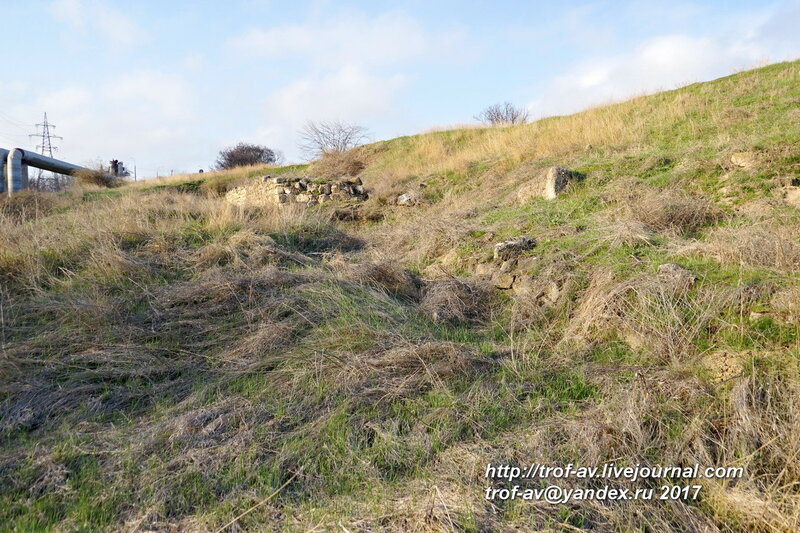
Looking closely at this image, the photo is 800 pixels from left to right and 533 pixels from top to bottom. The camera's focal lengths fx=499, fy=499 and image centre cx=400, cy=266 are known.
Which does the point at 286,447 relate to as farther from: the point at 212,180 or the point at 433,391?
the point at 212,180

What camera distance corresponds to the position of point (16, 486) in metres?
2.65

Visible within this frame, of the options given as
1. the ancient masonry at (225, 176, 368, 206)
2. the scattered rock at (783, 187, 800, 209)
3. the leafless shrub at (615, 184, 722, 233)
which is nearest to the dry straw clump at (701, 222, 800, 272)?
the leafless shrub at (615, 184, 722, 233)

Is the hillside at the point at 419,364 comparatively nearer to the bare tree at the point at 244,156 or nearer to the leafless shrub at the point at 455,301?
the leafless shrub at the point at 455,301

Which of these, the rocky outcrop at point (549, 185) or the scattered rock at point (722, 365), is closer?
the scattered rock at point (722, 365)

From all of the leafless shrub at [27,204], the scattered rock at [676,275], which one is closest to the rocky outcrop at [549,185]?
the scattered rock at [676,275]

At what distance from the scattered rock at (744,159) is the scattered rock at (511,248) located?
331 cm

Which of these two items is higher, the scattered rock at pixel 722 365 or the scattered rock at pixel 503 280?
the scattered rock at pixel 503 280

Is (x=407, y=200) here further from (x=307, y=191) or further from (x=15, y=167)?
(x=15, y=167)

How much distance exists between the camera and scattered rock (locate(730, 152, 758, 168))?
6.74 m

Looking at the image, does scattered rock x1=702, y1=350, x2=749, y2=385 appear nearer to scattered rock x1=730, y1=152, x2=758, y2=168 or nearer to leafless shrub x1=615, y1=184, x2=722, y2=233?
leafless shrub x1=615, y1=184, x2=722, y2=233

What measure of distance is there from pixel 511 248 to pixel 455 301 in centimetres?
133

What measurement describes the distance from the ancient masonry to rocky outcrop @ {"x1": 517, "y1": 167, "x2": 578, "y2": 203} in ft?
15.4

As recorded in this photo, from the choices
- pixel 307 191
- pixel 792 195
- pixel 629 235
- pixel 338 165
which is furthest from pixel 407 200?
pixel 338 165

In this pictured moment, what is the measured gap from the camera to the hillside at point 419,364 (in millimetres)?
2514
